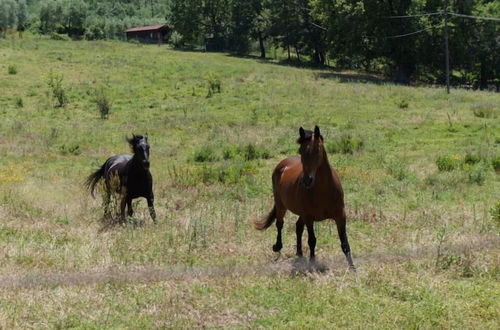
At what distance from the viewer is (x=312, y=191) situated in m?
8.31

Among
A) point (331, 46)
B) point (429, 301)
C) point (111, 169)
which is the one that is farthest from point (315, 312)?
point (331, 46)

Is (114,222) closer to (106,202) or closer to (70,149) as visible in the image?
(106,202)

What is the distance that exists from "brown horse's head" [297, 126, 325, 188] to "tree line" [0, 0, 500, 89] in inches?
1636

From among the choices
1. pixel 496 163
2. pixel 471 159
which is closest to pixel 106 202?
pixel 496 163

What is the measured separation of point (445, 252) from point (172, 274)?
4.42 m

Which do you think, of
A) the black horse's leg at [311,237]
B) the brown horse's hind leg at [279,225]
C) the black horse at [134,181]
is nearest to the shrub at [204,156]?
the black horse at [134,181]

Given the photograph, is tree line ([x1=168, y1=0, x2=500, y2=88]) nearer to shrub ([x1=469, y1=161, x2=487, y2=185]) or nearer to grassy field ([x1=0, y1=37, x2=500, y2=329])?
grassy field ([x1=0, y1=37, x2=500, y2=329])

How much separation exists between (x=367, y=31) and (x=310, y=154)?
46.6m

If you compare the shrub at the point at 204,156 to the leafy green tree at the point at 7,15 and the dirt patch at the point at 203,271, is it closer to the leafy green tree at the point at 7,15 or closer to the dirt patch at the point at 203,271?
the dirt patch at the point at 203,271

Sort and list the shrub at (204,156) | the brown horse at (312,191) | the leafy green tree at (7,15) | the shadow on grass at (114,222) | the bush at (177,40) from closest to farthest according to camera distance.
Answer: the brown horse at (312,191) < the shadow on grass at (114,222) < the shrub at (204,156) < the bush at (177,40) < the leafy green tree at (7,15)

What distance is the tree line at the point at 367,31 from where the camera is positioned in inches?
1971

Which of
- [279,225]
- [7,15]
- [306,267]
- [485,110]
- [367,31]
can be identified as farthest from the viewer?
[7,15]

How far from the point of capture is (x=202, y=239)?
33.2 feet

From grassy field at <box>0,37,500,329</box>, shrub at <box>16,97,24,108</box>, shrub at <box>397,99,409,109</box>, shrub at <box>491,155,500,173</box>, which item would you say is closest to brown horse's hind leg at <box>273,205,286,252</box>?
grassy field at <box>0,37,500,329</box>
